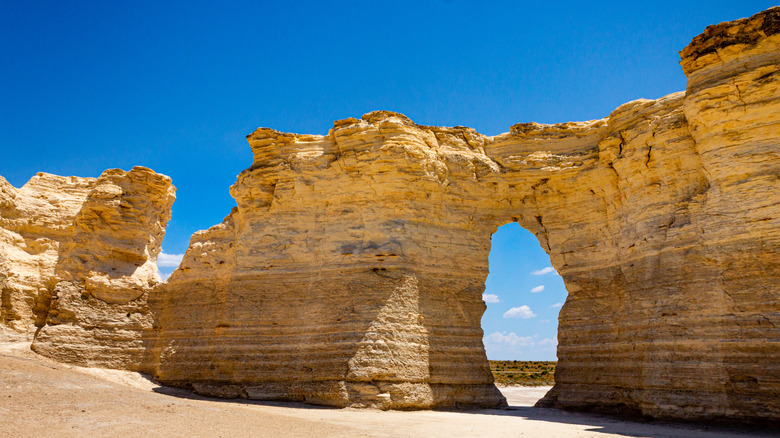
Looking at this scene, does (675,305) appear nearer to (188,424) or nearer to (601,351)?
(601,351)

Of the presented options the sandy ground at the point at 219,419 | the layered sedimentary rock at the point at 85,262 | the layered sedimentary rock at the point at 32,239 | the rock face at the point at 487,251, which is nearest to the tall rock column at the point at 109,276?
the layered sedimentary rock at the point at 85,262

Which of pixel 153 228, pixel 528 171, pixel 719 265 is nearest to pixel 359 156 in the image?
pixel 528 171

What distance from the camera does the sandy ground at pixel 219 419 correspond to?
8.06 m

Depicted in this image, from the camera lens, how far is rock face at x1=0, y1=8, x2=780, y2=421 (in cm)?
1123

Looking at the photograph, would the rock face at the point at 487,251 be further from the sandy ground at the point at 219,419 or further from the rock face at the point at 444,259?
the sandy ground at the point at 219,419

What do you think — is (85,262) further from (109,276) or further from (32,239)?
(32,239)

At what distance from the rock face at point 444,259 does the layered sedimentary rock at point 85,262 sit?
0.06 m

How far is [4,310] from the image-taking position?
598 inches

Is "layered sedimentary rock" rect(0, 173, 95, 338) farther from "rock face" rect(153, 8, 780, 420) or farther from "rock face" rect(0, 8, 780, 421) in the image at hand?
"rock face" rect(153, 8, 780, 420)

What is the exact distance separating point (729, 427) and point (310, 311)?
9.24 m

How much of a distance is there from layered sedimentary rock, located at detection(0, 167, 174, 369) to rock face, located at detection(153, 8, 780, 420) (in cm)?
106

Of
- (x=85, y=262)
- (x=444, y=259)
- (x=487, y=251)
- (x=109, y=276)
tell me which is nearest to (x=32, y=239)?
(x=85, y=262)

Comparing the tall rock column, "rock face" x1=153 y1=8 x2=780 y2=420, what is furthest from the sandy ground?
the tall rock column

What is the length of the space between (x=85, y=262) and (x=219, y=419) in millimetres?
9046
